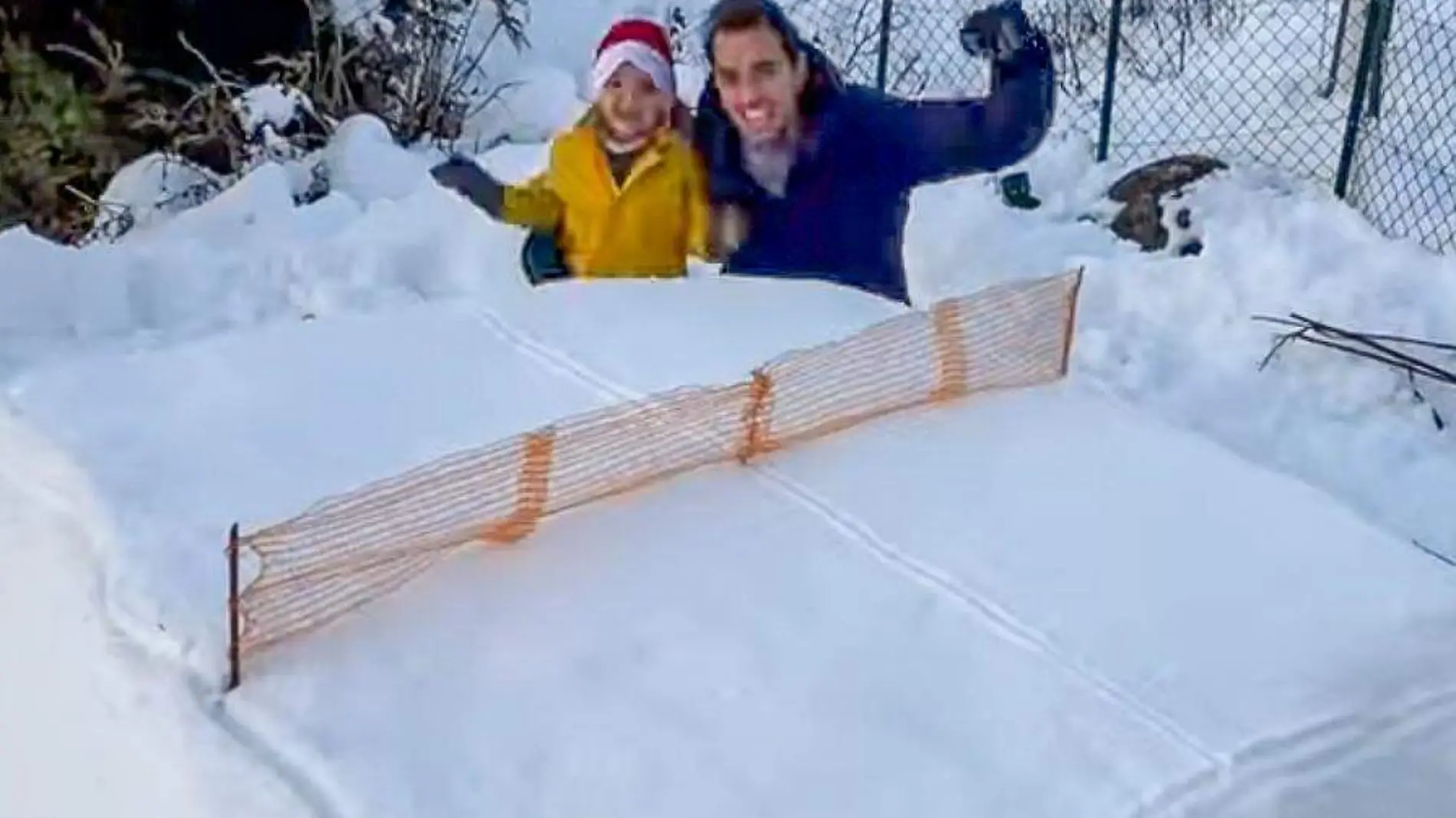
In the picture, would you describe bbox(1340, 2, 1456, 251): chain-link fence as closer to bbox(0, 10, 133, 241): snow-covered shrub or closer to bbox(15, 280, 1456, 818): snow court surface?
bbox(0, 10, 133, 241): snow-covered shrub

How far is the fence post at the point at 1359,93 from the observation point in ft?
19.6

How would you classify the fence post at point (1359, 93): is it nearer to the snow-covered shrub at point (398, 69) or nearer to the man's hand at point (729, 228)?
the snow-covered shrub at point (398, 69)

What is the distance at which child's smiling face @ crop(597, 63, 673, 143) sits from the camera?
3686mm

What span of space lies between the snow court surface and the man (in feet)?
2.60

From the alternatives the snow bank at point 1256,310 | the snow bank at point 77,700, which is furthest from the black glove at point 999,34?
the snow bank at point 77,700

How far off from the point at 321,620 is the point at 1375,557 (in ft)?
3.59

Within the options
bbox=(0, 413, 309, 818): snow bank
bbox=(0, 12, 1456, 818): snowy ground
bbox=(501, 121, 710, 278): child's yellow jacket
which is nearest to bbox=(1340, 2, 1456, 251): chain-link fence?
bbox=(501, 121, 710, 278): child's yellow jacket

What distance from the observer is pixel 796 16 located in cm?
804

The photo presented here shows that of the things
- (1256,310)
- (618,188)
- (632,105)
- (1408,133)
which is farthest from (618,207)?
(1408,133)

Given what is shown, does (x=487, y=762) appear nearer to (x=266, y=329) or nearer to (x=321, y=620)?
(x=321, y=620)

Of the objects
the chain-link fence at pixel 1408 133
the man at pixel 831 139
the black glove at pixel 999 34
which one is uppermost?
the black glove at pixel 999 34

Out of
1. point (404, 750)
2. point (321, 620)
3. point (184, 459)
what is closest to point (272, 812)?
point (404, 750)

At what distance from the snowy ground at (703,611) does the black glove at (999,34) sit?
1.88 feet

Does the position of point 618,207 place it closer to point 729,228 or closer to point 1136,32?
point 729,228
